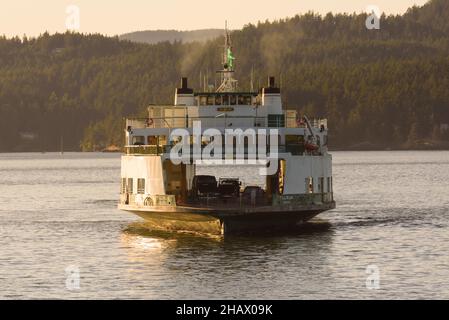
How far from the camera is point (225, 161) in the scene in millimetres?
61562

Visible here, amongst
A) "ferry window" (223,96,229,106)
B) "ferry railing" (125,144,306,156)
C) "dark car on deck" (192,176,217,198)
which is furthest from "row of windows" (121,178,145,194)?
"ferry window" (223,96,229,106)

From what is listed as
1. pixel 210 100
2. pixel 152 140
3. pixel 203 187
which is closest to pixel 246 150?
pixel 210 100

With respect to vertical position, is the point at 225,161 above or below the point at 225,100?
below

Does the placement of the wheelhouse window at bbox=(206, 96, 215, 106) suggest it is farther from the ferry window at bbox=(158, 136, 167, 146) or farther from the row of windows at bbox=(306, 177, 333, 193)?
the row of windows at bbox=(306, 177, 333, 193)

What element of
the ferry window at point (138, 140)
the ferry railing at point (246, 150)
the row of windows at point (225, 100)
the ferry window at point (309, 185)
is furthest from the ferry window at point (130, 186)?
the ferry window at point (309, 185)

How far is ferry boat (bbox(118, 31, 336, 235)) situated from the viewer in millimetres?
60938

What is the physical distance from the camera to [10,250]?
62.4 meters

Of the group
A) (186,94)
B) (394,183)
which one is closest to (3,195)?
(394,183)

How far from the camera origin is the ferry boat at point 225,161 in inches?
2399

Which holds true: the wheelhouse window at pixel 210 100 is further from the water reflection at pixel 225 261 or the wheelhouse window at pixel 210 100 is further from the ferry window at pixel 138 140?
the water reflection at pixel 225 261

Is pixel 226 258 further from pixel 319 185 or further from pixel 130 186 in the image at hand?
pixel 130 186

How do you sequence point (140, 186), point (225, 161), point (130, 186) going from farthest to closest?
1. point (130, 186)
2. point (140, 186)
3. point (225, 161)

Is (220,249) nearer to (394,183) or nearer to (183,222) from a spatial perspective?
(183,222)

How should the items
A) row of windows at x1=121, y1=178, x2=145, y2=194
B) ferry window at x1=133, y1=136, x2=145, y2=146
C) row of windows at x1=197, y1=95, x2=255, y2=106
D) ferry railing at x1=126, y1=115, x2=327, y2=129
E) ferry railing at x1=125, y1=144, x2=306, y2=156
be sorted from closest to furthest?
ferry railing at x1=125, y1=144, x2=306, y2=156 < row of windows at x1=121, y1=178, x2=145, y2=194 < ferry railing at x1=126, y1=115, x2=327, y2=129 < ferry window at x1=133, y1=136, x2=145, y2=146 < row of windows at x1=197, y1=95, x2=255, y2=106
